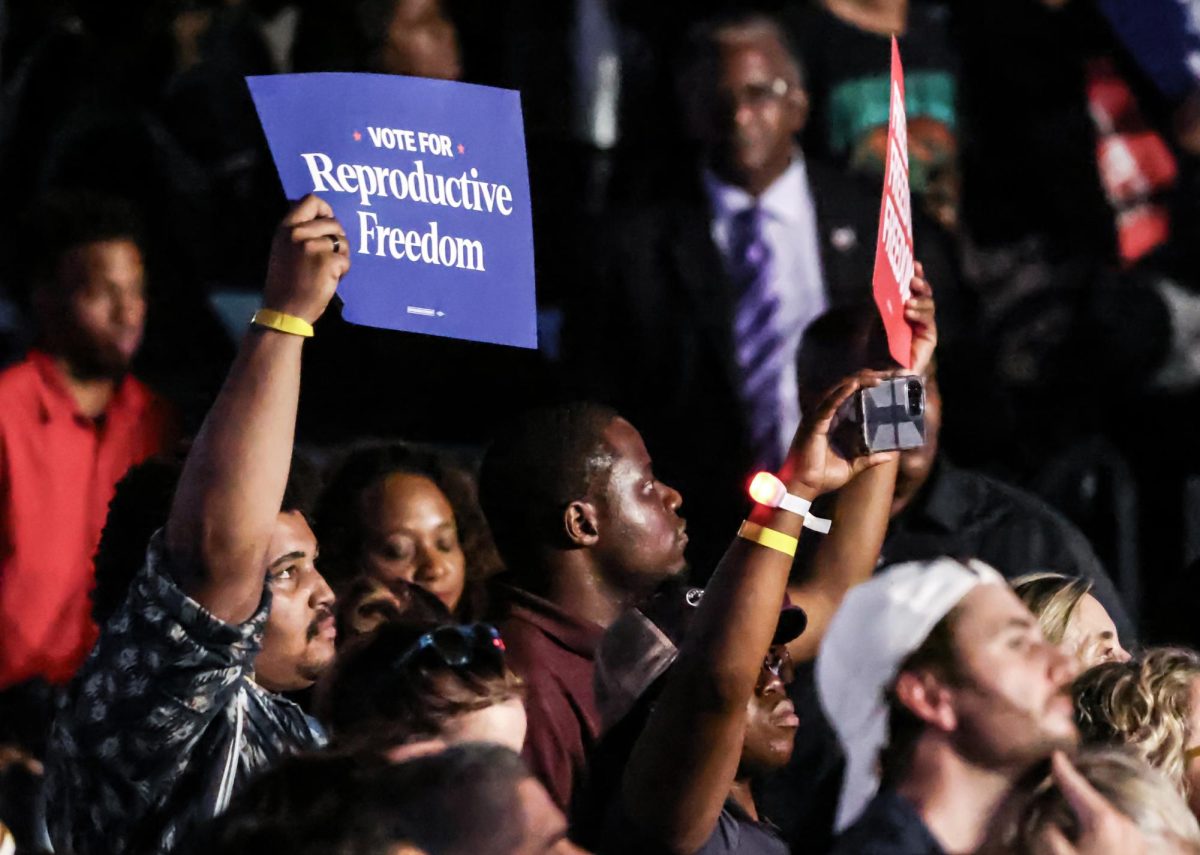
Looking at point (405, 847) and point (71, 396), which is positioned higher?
point (71, 396)

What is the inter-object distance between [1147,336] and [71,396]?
2928 millimetres

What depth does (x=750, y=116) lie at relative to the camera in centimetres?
653

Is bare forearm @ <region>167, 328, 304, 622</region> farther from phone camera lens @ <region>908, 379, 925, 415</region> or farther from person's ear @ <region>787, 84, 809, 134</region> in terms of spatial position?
person's ear @ <region>787, 84, 809, 134</region>

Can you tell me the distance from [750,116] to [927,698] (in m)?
3.47

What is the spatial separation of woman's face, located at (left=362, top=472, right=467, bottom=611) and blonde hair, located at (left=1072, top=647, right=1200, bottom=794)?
154 cm

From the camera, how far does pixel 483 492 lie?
4.66 m

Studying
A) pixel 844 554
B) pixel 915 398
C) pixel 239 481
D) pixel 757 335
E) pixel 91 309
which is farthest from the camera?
pixel 757 335

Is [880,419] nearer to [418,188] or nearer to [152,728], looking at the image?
[418,188]

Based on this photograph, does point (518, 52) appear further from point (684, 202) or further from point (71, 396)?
point (71, 396)

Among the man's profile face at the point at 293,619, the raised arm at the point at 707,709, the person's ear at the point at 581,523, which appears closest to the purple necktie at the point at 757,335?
the person's ear at the point at 581,523

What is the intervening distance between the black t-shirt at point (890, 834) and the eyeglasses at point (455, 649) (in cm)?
58

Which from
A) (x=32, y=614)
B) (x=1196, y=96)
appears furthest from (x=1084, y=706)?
(x=1196, y=96)

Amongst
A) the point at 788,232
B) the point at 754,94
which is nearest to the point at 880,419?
the point at 788,232

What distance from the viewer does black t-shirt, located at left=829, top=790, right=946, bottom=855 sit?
3113mm
